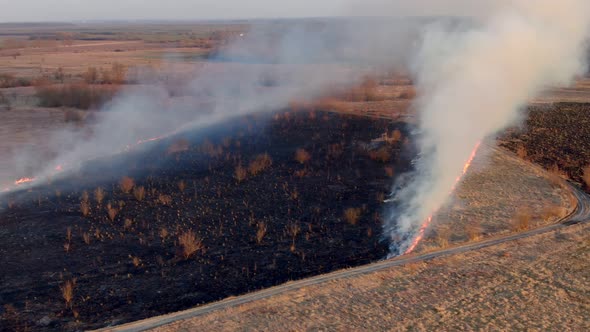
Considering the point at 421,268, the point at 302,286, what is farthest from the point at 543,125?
the point at 302,286

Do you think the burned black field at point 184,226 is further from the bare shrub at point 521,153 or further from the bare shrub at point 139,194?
the bare shrub at point 521,153

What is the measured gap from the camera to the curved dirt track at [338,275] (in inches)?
324

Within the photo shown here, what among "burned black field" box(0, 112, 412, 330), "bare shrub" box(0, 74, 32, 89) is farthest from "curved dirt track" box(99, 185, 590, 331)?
"bare shrub" box(0, 74, 32, 89)

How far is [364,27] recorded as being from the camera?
20703mm

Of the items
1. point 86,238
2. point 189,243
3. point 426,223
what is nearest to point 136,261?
point 189,243

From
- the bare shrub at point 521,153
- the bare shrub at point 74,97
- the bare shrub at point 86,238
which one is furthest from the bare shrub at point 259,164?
the bare shrub at point 74,97

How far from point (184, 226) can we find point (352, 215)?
12.9ft

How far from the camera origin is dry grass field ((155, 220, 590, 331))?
802cm

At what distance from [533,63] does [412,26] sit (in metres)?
4.38

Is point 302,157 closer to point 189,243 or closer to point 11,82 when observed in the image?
point 189,243

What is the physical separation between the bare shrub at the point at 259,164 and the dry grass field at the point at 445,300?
24.5 ft

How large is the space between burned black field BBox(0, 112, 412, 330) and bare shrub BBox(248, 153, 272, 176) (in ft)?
0.19

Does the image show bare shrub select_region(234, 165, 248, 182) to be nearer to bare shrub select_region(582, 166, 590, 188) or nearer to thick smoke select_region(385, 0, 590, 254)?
thick smoke select_region(385, 0, 590, 254)

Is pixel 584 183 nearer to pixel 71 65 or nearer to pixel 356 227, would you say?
pixel 356 227
